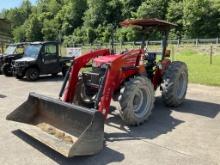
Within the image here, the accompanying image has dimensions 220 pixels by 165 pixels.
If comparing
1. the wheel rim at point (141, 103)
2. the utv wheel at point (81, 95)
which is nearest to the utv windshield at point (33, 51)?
the utv wheel at point (81, 95)

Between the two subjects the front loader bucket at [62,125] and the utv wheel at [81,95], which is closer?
the front loader bucket at [62,125]

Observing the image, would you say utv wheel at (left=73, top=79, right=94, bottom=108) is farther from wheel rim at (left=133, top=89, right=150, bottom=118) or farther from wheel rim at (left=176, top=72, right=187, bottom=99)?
wheel rim at (left=176, top=72, right=187, bottom=99)

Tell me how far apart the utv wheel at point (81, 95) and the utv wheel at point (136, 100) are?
103cm

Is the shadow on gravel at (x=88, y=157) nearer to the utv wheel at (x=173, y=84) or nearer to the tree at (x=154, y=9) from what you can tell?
the utv wheel at (x=173, y=84)

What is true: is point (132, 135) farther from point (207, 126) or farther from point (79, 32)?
point (79, 32)

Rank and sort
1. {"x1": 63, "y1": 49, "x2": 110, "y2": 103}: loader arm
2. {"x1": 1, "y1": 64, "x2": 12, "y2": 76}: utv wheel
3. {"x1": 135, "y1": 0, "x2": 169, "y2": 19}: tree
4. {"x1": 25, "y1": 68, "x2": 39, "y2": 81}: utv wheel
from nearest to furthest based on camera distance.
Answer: {"x1": 63, "y1": 49, "x2": 110, "y2": 103}: loader arm < {"x1": 25, "y1": 68, "x2": 39, "y2": 81}: utv wheel < {"x1": 1, "y1": 64, "x2": 12, "y2": 76}: utv wheel < {"x1": 135, "y1": 0, "x2": 169, "y2": 19}: tree

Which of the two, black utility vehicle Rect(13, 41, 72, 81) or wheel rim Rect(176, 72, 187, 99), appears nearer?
wheel rim Rect(176, 72, 187, 99)

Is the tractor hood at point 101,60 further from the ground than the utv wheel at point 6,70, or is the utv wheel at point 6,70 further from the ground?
the tractor hood at point 101,60

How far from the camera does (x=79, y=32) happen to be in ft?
267

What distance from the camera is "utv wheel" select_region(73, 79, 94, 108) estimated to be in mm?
7469

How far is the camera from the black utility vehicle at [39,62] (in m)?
15.0

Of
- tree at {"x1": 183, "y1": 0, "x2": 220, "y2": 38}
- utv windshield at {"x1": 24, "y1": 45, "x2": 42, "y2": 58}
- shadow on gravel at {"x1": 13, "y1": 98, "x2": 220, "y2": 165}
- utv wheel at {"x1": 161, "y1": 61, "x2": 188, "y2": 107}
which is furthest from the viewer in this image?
tree at {"x1": 183, "y1": 0, "x2": 220, "y2": 38}

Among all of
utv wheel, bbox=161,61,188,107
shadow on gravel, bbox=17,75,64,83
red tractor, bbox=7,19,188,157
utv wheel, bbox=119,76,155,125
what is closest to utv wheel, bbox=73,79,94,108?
red tractor, bbox=7,19,188,157

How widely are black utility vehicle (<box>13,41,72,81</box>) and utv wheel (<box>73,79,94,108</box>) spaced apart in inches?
313
